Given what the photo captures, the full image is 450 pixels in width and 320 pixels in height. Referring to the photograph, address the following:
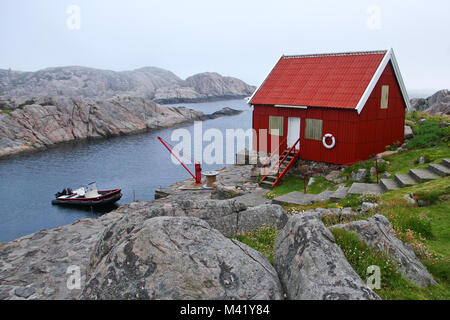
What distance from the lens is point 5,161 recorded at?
5053 centimetres

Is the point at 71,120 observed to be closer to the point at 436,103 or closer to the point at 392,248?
the point at 436,103

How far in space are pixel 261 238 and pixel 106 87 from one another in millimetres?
172501

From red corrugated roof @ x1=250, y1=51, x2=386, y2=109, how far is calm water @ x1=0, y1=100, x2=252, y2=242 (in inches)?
605

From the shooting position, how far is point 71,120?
7044cm

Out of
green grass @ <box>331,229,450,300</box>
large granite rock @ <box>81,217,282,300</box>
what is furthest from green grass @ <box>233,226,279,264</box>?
large granite rock @ <box>81,217,282,300</box>

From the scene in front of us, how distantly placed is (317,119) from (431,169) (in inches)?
328

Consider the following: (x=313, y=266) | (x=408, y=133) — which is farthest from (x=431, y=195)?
(x=408, y=133)

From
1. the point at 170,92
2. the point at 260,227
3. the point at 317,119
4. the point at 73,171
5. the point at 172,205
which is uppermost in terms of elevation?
the point at 170,92

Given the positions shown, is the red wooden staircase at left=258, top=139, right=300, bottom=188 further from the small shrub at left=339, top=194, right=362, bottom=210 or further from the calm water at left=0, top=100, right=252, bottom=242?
the calm water at left=0, top=100, right=252, bottom=242

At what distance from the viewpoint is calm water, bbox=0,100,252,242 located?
30000 mm

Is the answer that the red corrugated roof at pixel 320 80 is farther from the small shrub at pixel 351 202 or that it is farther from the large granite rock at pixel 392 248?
the large granite rock at pixel 392 248

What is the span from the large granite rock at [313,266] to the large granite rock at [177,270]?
33 centimetres

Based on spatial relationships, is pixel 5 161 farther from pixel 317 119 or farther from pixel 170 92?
pixel 170 92
